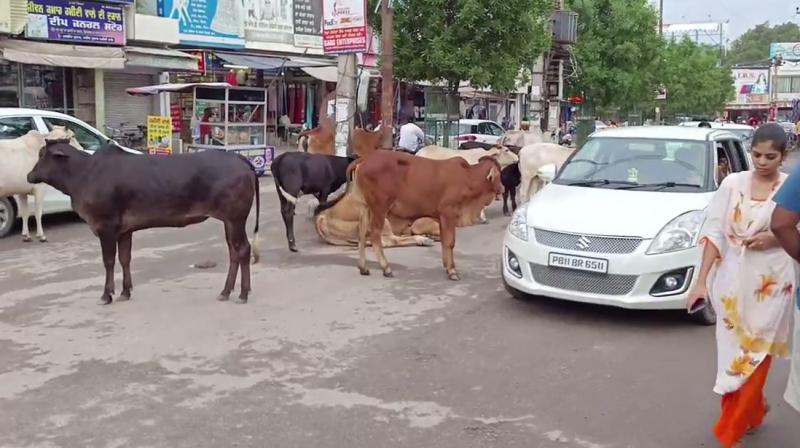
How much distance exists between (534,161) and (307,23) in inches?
644

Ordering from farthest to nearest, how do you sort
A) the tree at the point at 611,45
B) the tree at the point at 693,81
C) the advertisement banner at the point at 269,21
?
the tree at the point at 693,81, the tree at the point at 611,45, the advertisement banner at the point at 269,21

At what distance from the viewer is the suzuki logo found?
661cm

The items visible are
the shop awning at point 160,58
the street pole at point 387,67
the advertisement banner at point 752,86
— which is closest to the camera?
the street pole at point 387,67

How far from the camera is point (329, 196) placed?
1090cm

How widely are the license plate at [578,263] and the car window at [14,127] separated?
7.95m

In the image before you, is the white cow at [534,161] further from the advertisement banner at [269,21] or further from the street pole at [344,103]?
the advertisement banner at [269,21]

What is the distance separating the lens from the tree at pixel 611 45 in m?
34.3

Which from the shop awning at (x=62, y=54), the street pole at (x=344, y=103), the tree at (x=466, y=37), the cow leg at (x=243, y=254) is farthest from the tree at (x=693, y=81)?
the cow leg at (x=243, y=254)

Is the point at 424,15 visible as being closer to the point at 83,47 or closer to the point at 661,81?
the point at 83,47

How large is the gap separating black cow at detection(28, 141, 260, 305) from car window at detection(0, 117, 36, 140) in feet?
13.5

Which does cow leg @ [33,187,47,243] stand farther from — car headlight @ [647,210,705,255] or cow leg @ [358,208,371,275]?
car headlight @ [647,210,705,255]

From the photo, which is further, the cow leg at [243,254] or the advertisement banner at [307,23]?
the advertisement banner at [307,23]

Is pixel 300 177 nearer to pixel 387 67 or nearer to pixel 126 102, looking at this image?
pixel 387 67

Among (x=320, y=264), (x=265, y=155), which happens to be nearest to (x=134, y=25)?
(x=265, y=155)
